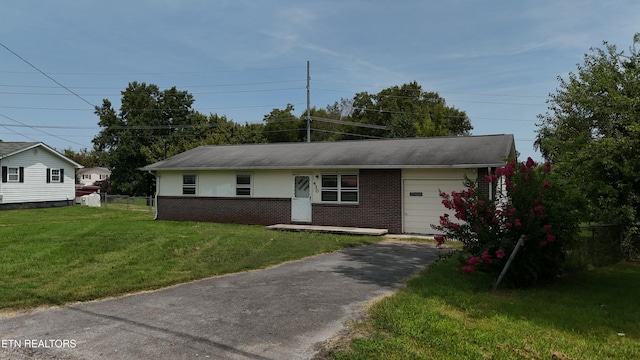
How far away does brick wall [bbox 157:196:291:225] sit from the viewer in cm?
1781

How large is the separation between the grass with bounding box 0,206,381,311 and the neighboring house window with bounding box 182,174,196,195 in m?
4.94

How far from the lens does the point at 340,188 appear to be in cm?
1675

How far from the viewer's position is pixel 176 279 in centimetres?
802

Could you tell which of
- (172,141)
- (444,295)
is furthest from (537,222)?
(172,141)

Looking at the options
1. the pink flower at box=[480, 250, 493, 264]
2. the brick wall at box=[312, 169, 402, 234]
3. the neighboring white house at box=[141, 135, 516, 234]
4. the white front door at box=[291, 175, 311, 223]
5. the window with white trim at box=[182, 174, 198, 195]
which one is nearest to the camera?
the pink flower at box=[480, 250, 493, 264]

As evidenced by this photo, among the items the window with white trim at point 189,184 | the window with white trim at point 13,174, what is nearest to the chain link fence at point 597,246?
the window with white trim at point 189,184

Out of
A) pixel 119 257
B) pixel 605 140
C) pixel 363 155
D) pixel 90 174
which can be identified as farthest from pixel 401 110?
pixel 90 174

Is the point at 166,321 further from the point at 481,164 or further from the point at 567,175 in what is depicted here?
the point at 481,164

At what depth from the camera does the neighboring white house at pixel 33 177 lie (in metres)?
27.1

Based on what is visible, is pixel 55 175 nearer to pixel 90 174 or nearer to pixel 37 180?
pixel 37 180

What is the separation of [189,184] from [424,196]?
10.5 metres

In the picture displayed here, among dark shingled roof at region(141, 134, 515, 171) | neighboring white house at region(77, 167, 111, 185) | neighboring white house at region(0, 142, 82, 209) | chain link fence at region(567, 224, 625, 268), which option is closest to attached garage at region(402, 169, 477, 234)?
dark shingled roof at region(141, 134, 515, 171)

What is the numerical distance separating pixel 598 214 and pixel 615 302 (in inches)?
153

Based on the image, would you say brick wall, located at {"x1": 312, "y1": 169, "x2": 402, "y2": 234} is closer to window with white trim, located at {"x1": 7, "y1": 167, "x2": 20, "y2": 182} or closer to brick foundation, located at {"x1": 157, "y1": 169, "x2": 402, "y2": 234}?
brick foundation, located at {"x1": 157, "y1": 169, "x2": 402, "y2": 234}
